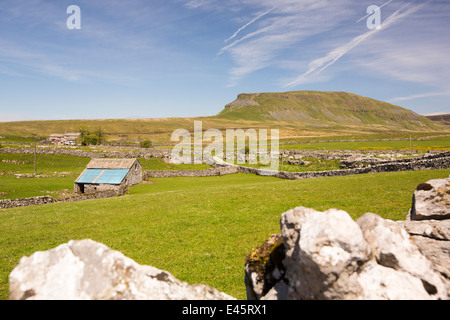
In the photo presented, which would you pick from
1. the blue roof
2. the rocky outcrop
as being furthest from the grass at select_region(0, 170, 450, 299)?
the blue roof

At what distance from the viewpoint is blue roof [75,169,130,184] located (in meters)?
41.6

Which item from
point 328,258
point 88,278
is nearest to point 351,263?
point 328,258

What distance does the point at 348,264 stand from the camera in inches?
155

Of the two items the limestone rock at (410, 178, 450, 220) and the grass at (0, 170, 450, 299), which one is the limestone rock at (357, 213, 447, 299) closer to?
the limestone rock at (410, 178, 450, 220)

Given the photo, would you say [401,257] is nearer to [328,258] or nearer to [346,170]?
[328,258]

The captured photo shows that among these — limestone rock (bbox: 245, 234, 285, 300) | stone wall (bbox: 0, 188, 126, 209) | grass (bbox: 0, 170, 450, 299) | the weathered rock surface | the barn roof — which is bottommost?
stone wall (bbox: 0, 188, 126, 209)

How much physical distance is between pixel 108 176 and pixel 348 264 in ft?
144

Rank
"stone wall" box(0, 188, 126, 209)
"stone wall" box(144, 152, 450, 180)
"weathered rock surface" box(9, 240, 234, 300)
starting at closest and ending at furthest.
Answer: "weathered rock surface" box(9, 240, 234, 300) < "stone wall" box(0, 188, 126, 209) < "stone wall" box(144, 152, 450, 180)

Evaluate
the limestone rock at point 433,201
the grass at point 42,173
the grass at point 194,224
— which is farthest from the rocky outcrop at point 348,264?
the grass at point 42,173

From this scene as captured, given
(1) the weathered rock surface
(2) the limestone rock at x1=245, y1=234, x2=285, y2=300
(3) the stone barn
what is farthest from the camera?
(3) the stone barn

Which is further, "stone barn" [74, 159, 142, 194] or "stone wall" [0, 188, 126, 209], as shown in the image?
"stone barn" [74, 159, 142, 194]
